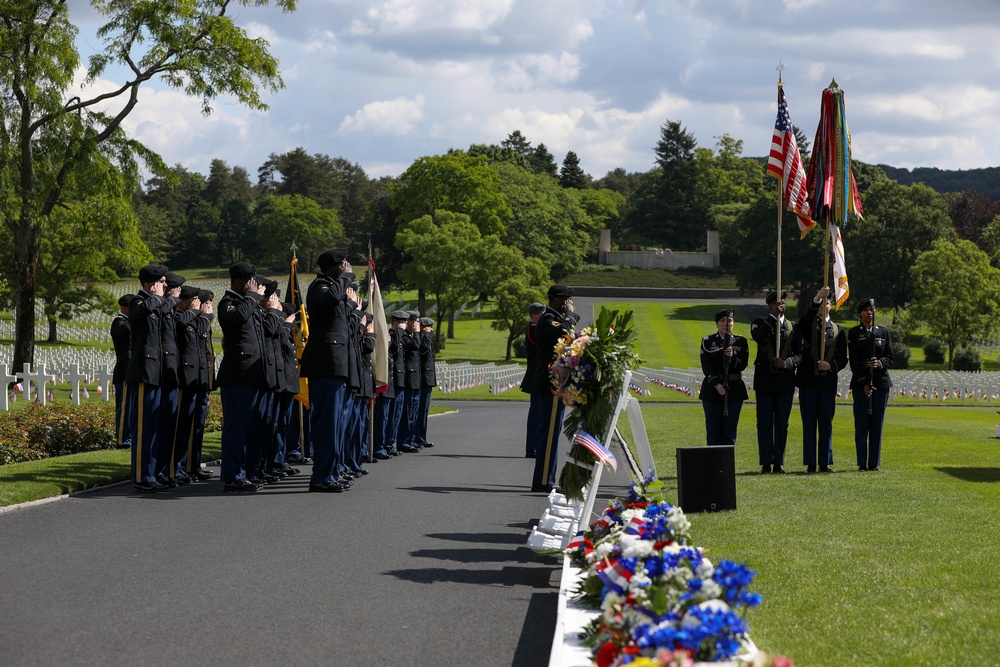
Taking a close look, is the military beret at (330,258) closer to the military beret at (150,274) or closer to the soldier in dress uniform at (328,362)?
the soldier in dress uniform at (328,362)

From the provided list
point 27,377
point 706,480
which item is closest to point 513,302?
point 27,377

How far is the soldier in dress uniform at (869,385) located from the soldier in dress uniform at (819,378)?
1.04ft

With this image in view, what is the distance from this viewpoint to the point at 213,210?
456 ft

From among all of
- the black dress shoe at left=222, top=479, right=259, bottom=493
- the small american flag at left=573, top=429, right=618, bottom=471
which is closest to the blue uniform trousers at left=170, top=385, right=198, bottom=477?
the black dress shoe at left=222, top=479, right=259, bottom=493

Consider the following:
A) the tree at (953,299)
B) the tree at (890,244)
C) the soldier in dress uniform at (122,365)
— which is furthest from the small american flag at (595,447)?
the tree at (890,244)

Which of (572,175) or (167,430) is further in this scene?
(572,175)

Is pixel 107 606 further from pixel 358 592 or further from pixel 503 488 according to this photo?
pixel 503 488

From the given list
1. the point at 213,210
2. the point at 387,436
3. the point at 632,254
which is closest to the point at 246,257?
the point at 213,210

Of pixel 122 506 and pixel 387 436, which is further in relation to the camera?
pixel 387 436

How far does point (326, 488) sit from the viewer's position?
11531 mm

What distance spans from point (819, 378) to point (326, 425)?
6.05 m

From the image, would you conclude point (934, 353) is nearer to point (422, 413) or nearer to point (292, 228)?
point (422, 413)

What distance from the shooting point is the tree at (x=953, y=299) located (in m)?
64.6

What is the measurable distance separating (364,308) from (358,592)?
27.6ft
